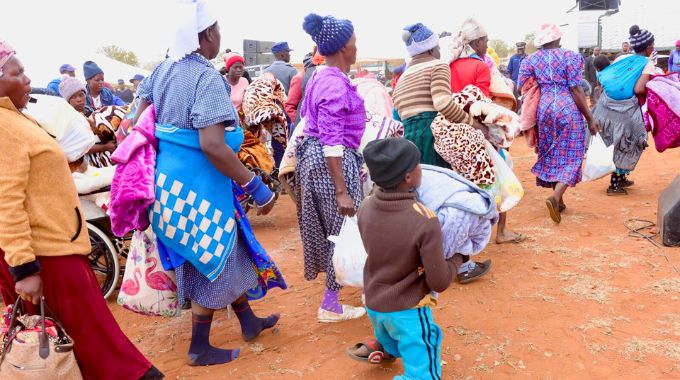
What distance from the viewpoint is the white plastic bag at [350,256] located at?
3242 millimetres

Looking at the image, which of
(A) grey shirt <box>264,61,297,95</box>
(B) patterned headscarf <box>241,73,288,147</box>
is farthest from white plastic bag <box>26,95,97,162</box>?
(A) grey shirt <box>264,61,297,95</box>

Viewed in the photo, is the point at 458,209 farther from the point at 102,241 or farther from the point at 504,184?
the point at 102,241

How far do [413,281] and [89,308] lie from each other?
5.24 feet

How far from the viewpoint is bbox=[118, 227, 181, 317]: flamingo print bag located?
3352 millimetres

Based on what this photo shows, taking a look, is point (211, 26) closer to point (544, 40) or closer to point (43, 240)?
point (43, 240)

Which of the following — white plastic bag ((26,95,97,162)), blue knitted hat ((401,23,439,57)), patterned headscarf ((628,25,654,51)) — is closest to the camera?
white plastic bag ((26,95,97,162))

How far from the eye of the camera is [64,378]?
252 cm

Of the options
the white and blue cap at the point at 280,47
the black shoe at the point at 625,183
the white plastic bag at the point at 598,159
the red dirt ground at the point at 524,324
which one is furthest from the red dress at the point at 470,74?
the white and blue cap at the point at 280,47

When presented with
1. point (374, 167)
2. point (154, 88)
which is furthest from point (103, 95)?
point (374, 167)

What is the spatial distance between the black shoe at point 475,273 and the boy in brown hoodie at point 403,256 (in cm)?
191

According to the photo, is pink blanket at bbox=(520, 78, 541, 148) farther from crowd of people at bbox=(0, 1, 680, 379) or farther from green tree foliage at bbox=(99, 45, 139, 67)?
green tree foliage at bbox=(99, 45, 139, 67)

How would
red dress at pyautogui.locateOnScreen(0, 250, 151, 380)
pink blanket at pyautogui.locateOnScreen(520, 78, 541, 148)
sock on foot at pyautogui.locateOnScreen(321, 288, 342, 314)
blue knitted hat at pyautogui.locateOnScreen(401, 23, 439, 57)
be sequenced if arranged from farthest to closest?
1. pink blanket at pyautogui.locateOnScreen(520, 78, 541, 148)
2. blue knitted hat at pyautogui.locateOnScreen(401, 23, 439, 57)
3. sock on foot at pyautogui.locateOnScreen(321, 288, 342, 314)
4. red dress at pyautogui.locateOnScreen(0, 250, 151, 380)

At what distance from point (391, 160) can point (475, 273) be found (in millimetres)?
2430

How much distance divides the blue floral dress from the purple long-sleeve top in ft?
9.21
